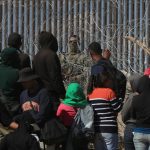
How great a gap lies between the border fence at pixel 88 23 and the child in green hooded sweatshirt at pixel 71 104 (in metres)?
3.31

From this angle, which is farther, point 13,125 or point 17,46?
point 17,46

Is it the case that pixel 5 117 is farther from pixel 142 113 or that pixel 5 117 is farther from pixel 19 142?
pixel 142 113

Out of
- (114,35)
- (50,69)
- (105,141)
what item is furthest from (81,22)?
(105,141)

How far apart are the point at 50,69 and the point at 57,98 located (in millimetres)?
372

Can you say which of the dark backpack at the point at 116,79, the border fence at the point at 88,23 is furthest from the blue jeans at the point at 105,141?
the border fence at the point at 88,23

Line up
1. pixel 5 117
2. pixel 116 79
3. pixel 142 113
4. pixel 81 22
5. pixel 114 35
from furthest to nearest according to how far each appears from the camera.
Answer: pixel 81 22, pixel 114 35, pixel 116 79, pixel 142 113, pixel 5 117

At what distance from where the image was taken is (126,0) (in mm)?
12516

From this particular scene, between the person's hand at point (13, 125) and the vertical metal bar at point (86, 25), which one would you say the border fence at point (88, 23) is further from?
the person's hand at point (13, 125)

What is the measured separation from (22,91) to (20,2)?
5.00 m

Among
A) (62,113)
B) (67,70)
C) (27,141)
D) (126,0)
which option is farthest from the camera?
(126,0)

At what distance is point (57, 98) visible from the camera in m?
8.66

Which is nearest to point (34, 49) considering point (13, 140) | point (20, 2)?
point (20, 2)

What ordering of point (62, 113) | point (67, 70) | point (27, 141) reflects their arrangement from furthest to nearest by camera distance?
1. point (67, 70)
2. point (62, 113)
3. point (27, 141)

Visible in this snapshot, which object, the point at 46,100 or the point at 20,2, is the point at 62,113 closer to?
the point at 46,100
